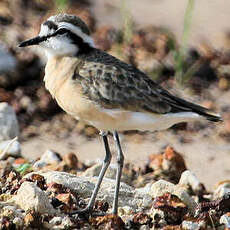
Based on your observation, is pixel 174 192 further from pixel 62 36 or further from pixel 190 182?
pixel 62 36

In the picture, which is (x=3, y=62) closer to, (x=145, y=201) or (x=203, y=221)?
(x=145, y=201)

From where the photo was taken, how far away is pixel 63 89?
19.4 ft

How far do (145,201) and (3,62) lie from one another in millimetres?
4162

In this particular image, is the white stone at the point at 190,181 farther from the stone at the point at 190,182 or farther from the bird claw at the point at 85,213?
the bird claw at the point at 85,213

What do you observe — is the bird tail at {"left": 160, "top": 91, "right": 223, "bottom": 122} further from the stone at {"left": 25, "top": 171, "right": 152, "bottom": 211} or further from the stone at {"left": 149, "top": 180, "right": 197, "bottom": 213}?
the stone at {"left": 25, "top": 171, "right": 152, "bottom": 211}

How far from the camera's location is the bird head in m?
6.04

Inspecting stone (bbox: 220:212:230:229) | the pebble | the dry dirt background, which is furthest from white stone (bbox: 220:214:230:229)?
the pebble

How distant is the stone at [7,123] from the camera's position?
7.74 meters

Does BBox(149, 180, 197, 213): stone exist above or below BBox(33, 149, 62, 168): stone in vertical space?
above

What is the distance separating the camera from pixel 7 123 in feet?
25.5

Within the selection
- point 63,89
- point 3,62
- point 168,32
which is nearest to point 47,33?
point 63,89

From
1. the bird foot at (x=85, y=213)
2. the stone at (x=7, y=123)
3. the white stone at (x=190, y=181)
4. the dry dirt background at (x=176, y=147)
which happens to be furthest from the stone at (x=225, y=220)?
the stone at (x=7, y=123)

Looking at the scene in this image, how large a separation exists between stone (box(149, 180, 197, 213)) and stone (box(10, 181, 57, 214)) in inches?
38.4

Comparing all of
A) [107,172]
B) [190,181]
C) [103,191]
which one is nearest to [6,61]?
[107,172]
